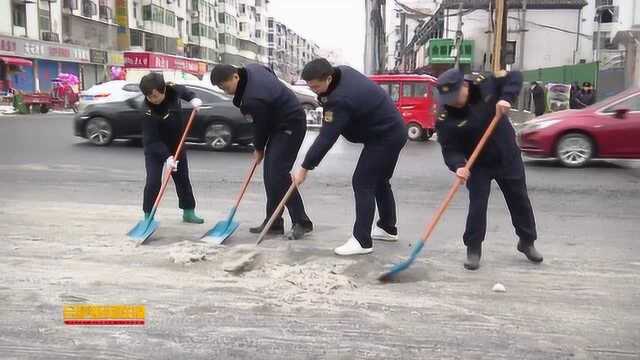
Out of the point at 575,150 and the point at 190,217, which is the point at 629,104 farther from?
the point at 190,217

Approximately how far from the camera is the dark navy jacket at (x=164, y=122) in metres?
5.81

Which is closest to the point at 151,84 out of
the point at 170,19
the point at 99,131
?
the point at 99,131

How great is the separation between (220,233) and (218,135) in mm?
7666

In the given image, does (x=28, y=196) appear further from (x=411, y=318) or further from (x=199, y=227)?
(x=411, y=318)

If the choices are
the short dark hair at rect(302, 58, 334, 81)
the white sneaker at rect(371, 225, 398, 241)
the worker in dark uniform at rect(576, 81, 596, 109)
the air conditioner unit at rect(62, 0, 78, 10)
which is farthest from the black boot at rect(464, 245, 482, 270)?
the air conditioner unit at rect(62, 0, 78, 10)

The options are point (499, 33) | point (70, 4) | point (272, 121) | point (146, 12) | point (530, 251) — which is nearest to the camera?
point (530, 251)

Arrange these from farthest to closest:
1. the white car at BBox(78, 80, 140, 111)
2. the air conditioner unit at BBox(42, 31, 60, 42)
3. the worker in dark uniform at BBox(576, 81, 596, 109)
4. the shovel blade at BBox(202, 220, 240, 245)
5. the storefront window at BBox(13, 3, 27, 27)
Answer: the air conditioner unit at BBox(42, 31, 60, 42)
the storefront window at BBox(13, 3, 27, 27)
the worker in dark uniform at BBox(576, 81, 596, 109)
the white car at BBox(78, 80, 140, 111)
the shovel blade at BBox(202, 220, 240, 245)

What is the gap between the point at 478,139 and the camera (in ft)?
15.2

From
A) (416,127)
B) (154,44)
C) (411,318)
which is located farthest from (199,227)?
(154,44)

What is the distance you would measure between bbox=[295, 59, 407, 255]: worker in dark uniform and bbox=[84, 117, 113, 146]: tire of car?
9.64 metres

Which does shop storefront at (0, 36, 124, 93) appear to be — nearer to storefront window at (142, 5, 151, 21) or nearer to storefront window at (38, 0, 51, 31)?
storefront window at (38, 0, 51, 31)

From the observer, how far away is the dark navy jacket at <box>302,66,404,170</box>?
15.5 feet

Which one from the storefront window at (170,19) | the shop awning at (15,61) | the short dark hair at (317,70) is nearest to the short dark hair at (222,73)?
the short dark hair at (317,70)

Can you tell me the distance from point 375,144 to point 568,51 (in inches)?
Answer: 1894
